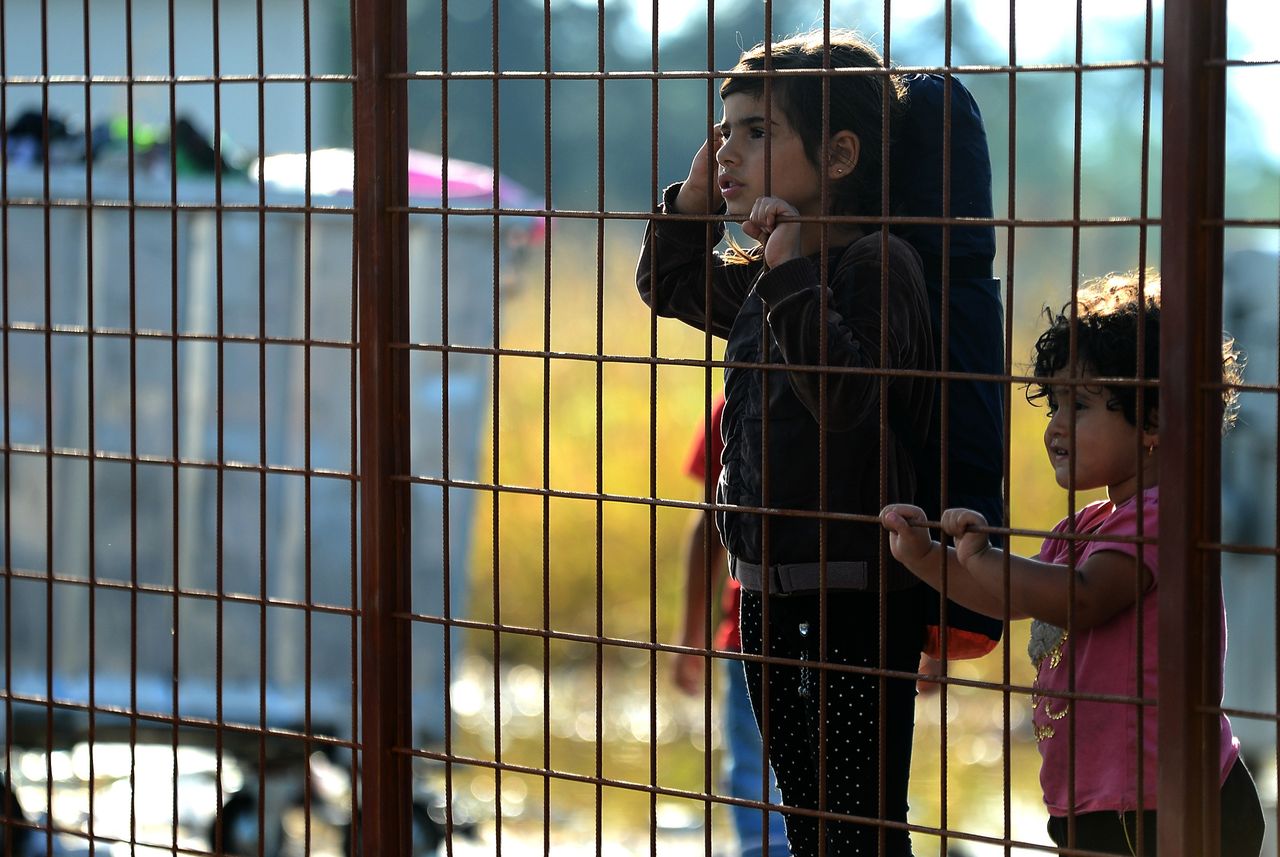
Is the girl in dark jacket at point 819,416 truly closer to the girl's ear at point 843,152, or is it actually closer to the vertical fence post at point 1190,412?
the girl's ear at point 843,152

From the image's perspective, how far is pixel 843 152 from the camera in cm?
243

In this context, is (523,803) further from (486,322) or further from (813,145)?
(813,145)

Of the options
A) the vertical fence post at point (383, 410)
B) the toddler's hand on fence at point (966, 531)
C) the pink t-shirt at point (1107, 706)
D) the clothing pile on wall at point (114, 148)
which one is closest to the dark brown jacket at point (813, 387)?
the toddler's hand on fence at point (966, 531)

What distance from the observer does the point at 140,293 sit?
5.41 meters

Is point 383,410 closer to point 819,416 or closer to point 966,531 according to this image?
point 819,416

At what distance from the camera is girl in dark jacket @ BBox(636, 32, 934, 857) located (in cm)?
226

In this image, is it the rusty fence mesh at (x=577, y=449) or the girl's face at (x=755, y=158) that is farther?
the girl's face at (x=755, y=158)

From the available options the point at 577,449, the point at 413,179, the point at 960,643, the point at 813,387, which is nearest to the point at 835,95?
the point at 813,387

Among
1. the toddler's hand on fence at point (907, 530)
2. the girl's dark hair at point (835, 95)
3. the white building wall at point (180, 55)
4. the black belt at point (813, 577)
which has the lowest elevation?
the black belt at point (813, 577)

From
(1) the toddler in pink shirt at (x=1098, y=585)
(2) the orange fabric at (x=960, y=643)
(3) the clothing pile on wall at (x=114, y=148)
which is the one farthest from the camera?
(3) the clothing pile on wall at (x=114, y=148)

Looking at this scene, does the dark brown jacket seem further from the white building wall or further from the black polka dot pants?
the white building wall

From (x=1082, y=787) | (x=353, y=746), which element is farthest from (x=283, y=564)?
(x=1082, y=787)

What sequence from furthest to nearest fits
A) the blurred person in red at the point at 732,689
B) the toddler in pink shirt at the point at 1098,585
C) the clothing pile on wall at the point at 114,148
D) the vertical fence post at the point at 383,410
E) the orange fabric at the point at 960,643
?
the clothing pile on wall at the point at 114,148, the blurred person in red at the point at 732,689, the vertical fence post at the point at 383,410, the orange fabric at the point at 960,643, the toddler in pink shirt at the point at 1098,585

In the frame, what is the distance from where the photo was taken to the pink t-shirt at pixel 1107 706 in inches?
Answer: 85.2
